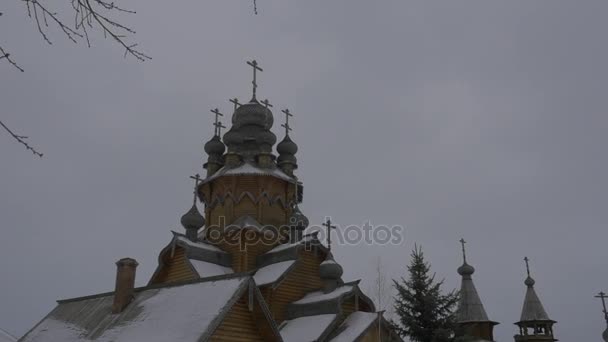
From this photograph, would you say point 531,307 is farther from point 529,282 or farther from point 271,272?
point 271,272

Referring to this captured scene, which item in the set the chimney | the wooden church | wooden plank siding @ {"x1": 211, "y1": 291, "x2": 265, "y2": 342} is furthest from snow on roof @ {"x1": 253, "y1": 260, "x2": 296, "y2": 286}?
wooden plank siding @ {"x1": 211, "y1": 291, "x2": 265, "y2": 342}

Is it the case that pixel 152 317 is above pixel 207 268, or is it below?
below

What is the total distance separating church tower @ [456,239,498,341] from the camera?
2956 centimetres

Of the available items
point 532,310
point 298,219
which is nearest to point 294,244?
point 298,219

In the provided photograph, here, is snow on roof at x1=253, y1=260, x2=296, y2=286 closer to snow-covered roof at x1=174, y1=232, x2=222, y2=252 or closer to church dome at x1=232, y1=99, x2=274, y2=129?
snow-covered roof at x1=174, y1=232, x2=222, y2=252

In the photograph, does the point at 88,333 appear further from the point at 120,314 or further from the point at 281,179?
the point at 281,179

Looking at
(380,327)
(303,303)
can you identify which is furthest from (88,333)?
(380,327)

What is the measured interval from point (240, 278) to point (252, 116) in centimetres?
1468

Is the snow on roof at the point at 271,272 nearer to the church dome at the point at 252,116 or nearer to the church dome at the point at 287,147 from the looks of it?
the church dome at the point at 287,147

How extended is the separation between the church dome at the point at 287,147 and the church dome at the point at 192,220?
5.50 meters

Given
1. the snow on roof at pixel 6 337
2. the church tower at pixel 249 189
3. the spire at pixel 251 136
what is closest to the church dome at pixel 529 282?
the church tower at pixel 249 189

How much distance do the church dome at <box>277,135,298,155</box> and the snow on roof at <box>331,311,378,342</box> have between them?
1114 centimetres

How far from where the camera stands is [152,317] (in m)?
16.8

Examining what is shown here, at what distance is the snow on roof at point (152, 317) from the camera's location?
15.4 meters
